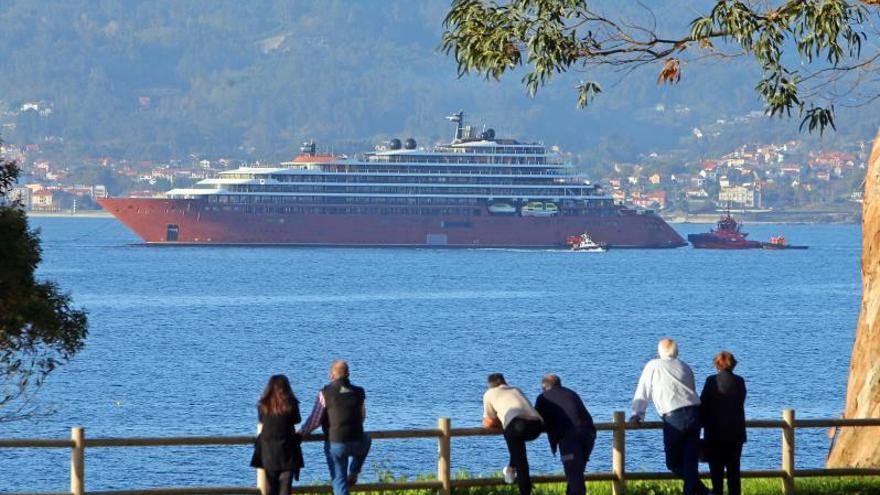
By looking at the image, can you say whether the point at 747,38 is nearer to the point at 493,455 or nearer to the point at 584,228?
the point at 493,455

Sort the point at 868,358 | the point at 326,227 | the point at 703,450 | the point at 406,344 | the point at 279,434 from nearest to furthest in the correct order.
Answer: the point at 279,434 < the point at 703,450 < the point at 868,358 < the point at 406,344 < the point at 326,227

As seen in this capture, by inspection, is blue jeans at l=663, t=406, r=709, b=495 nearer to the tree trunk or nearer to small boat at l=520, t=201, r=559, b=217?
the tree trunk

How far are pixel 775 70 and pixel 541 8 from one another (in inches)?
90.0

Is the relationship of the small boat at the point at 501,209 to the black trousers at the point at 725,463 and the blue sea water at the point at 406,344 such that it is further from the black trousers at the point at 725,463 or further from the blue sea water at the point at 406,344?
the black trousers at the point at 725,463

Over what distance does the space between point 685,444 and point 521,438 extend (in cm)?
142

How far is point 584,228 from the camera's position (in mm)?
130125

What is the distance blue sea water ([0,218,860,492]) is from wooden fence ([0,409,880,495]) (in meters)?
12.2

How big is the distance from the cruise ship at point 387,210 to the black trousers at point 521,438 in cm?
11281

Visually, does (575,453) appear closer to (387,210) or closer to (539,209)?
(387,210)

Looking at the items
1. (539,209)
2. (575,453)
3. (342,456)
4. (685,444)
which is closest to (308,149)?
(539,209)

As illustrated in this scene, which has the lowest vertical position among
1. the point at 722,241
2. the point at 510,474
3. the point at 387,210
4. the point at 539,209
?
the point at 510,474

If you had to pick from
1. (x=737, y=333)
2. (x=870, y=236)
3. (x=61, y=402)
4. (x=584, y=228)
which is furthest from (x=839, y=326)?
(x=584, y=228)

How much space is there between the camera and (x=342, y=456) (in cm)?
1325

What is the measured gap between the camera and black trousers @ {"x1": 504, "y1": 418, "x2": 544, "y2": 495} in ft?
43.6
